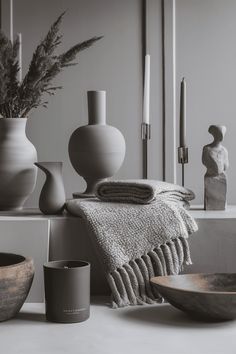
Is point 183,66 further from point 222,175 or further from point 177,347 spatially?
point 177,347

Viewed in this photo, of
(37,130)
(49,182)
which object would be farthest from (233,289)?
(37,130)

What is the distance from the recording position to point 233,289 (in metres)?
1.13

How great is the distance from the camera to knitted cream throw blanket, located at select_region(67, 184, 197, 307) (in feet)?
3.81

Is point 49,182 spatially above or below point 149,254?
above

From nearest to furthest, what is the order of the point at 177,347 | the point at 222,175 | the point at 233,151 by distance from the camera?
the point at 177,347, the point at 222,175, the point at 233,151

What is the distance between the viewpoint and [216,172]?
55.4 inches

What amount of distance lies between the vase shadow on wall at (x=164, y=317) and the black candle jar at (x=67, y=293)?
0.09m

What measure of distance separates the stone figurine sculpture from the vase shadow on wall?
0.34m

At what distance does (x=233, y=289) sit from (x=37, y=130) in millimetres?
1042

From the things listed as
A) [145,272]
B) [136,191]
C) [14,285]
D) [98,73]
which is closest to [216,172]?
[136,191]

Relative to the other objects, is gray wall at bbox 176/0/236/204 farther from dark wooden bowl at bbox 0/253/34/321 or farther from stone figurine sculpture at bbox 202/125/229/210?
dark wooden bowl at bbox 0/253/34/321

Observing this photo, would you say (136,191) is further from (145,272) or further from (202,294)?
(202,294)

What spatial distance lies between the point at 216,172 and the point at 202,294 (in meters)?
0.45

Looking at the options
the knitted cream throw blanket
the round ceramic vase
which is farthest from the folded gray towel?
the round ceramic vase
